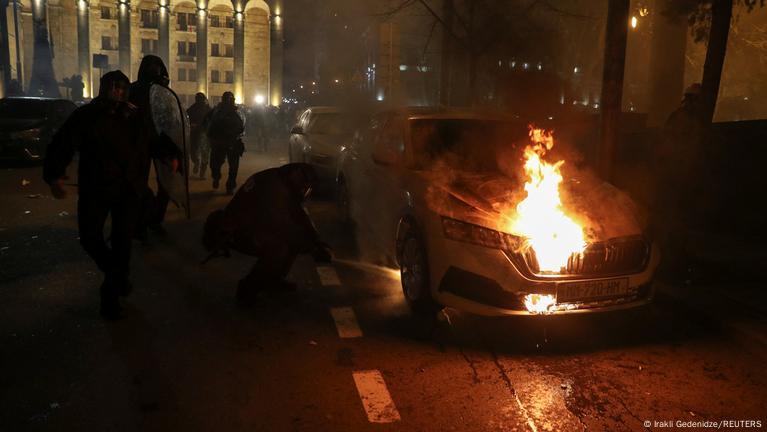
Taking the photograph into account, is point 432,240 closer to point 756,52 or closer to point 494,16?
point 494,16

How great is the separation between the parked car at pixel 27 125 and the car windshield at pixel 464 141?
1205cm

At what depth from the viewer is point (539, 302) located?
14.0 ft

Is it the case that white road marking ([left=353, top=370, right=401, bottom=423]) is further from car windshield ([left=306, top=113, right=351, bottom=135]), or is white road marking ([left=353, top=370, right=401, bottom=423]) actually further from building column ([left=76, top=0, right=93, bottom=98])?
building column ([left=76, top=0, right=93, bottom=98])

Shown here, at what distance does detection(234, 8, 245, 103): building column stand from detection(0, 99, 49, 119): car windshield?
51888 millimetres

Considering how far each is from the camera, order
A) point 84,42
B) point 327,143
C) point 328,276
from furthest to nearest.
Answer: point 84,42 → point 327,143 → point 328,276

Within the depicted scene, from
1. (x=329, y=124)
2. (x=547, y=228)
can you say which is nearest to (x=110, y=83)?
(x=547, y=228)

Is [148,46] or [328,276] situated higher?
[148,46]

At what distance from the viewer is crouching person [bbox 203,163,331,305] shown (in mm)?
4910

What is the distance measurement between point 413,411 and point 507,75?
14.1m

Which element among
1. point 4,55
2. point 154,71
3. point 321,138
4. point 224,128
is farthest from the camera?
point 4,55

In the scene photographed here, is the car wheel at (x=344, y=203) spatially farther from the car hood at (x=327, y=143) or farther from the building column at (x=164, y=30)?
the building column at (x=164, y=30)

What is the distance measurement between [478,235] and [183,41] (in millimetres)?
69090

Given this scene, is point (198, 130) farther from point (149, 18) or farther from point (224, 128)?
point (149, 18)

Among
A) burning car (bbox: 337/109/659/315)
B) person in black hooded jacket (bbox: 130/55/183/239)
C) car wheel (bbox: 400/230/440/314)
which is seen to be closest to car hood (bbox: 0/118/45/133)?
person in black hooded jacket (bbox: 130/55/183/239)
